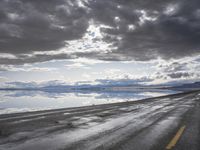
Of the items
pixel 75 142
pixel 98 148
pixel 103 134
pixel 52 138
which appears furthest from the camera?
pixel 103 134

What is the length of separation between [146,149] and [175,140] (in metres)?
1.79

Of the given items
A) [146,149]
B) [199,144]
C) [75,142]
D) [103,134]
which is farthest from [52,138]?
[199,144]

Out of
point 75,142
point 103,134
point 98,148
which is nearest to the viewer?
point 98,148

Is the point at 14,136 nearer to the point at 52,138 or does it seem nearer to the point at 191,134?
the point at 52,138

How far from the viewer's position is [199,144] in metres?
7.91

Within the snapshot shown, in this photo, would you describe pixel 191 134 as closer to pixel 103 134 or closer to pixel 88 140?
pixel 103 134

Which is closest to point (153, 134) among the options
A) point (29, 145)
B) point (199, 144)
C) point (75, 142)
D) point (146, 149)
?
point (199, 144)

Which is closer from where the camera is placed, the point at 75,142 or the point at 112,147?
the point at 112,147

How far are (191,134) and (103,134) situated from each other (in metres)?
3.29

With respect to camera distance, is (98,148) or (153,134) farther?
(153,134)

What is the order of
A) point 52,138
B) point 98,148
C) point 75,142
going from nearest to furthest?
point 98,148, point 75,142, point 52,138

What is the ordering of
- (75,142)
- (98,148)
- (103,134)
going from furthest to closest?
(103,134) < (75,142) < (98,148)

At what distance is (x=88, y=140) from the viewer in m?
8.17

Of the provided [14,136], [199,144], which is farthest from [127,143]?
[14,136]
